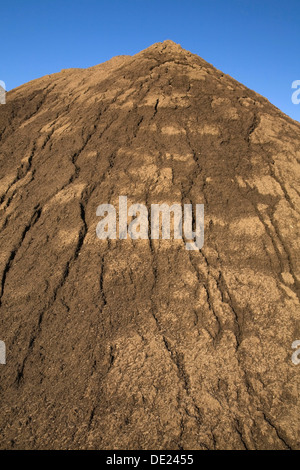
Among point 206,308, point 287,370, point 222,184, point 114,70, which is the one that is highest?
point 114,70

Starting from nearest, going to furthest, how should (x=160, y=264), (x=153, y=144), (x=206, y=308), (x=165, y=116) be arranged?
(x=206, y=308), (x=160, y=264), (x=153, y=144), (x=165, y=116)

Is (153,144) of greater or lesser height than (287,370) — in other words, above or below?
above

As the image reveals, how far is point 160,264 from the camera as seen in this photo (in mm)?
5129

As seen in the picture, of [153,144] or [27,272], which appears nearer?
[27,272]

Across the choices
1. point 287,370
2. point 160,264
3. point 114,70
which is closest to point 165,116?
point 114,70

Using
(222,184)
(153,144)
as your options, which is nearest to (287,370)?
(222,184)

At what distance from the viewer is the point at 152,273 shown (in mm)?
5027

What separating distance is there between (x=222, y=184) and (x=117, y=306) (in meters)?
3.00

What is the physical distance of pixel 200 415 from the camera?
11.9ft

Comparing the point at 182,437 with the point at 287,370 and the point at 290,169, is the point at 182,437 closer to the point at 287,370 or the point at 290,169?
the point at 287,370

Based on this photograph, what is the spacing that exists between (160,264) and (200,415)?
221cm

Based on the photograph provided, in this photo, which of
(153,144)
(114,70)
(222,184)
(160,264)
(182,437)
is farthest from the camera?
(114,70)

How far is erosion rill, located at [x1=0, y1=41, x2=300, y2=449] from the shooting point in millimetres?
3672

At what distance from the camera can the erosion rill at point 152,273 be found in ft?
12.0
